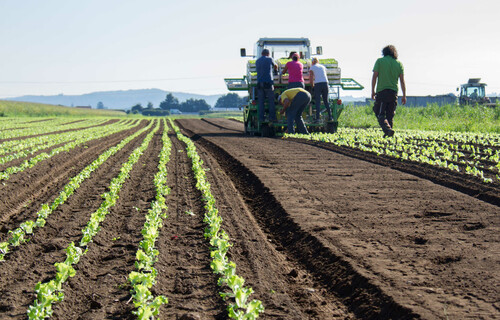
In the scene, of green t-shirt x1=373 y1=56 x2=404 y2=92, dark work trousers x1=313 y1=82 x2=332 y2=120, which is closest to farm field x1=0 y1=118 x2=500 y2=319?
green t-shirt x1=373 y1=56 x2=404 y2=92

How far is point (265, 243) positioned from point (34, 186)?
5077mm

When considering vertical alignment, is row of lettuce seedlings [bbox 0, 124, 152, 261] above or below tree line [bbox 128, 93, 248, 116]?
below

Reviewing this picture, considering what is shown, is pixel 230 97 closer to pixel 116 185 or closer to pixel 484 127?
pixel 484 127

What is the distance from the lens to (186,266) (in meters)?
4.56

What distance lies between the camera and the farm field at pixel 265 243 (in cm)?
370

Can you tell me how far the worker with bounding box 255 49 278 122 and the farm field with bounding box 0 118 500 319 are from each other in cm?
602

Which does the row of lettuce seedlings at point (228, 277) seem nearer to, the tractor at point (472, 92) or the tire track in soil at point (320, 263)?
the tire track in soil at point (320, 263)

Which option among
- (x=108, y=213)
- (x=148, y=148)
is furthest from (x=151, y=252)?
(x=148, y=148)

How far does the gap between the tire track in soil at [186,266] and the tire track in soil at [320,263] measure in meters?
0.72

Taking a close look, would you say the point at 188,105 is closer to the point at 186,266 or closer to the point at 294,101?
A: the point at 294,101

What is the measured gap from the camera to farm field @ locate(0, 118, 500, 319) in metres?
3.70

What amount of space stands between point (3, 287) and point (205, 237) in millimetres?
1940

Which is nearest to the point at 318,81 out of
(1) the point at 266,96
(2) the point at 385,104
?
(1) the point at 266,96

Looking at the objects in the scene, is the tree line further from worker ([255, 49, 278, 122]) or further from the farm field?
the farm field
